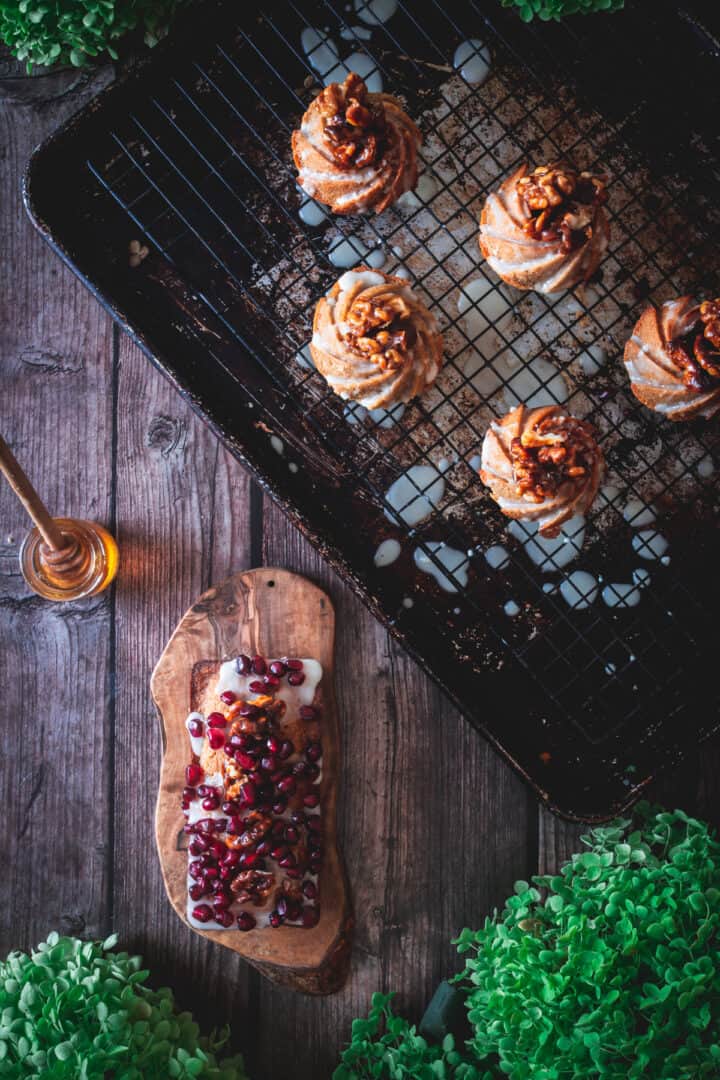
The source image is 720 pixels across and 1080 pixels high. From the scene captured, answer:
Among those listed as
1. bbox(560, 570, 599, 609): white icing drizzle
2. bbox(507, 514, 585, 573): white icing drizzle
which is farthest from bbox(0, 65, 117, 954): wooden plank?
bbox(560, 570, 599, 609): white icing drizzle

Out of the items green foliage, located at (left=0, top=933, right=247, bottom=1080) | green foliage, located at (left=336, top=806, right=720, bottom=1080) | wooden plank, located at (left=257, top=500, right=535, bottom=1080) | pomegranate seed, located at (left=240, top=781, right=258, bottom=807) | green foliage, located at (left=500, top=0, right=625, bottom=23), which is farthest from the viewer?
wooden plank, located at (left=257, top=500, right=535, bottom=1080)

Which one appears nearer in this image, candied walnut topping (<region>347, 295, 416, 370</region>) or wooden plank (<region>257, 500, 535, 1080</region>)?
candied walnut topping (<region>347, 295, 416, 370</region>)

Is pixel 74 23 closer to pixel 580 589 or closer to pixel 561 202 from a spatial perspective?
pixel 561 202

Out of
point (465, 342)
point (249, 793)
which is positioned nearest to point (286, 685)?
point (249, 793)

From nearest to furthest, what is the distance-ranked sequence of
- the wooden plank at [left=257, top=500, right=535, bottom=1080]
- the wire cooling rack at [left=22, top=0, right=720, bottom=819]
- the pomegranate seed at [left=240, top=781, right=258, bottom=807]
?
the pomegranate seed at [left=240, top=781, right=258, bottom=807], the wire cooling rack at [left=22, top=0, right=720, bottom=819], the wooden plank at [left=257, top=500, right=535, bottom=1080]

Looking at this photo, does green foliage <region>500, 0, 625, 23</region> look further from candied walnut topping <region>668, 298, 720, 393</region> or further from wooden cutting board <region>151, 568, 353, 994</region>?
wooden cutting board <region>151, 568, 353, 994</region>

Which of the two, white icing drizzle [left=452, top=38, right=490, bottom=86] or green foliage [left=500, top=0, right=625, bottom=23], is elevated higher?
green foliage [left=500, top=0, right=625, bottom=23]

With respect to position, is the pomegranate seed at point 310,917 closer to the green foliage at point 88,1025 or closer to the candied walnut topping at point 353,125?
the green foliage at point 88,1025
